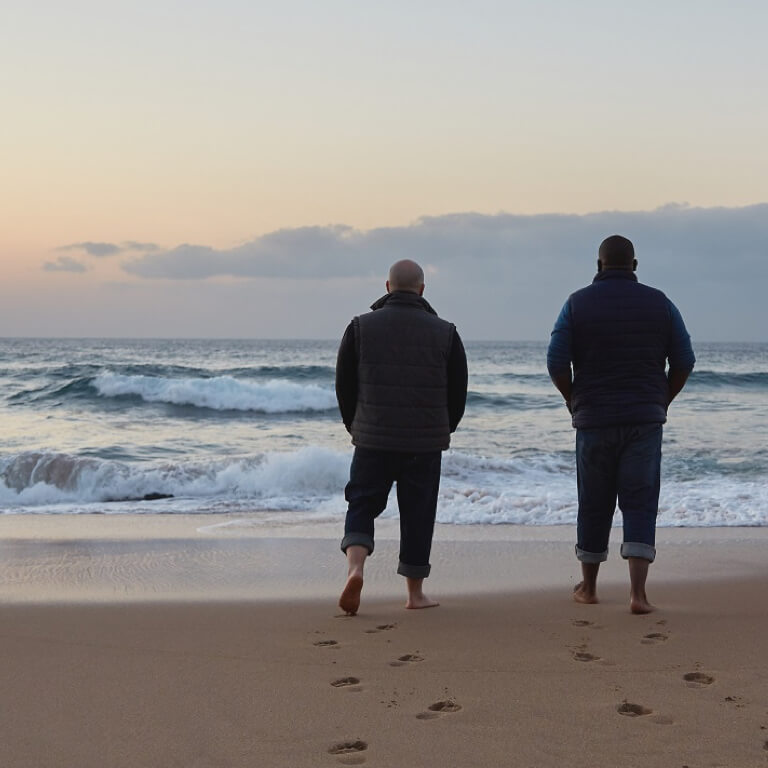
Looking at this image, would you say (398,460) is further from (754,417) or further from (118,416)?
(754,417)

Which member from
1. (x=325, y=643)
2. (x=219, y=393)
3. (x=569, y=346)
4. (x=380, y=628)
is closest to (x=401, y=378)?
(x=569, y=346)

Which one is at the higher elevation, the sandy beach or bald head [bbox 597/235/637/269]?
bald head [bbox 597/235/637/269]

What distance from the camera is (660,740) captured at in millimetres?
2754

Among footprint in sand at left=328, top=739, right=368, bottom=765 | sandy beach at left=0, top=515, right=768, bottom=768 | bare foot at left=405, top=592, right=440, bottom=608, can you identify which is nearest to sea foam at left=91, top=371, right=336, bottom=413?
sandy beach at left=0, top=515, right=768, bottom=768

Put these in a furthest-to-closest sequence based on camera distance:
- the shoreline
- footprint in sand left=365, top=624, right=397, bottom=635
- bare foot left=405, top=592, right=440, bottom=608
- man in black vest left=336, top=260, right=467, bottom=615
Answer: the shoreline, bare foot left=405, top=592, right=440, bottom=608, man in black vest left=336, top=260, right=467, bottom=615, footprint in sand left=365, top=624, right=397, bottom=635

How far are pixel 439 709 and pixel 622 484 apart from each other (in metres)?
1.93

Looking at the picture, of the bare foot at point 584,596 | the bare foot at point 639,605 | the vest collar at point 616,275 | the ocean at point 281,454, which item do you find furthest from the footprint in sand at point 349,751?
the ocean at point 281,454

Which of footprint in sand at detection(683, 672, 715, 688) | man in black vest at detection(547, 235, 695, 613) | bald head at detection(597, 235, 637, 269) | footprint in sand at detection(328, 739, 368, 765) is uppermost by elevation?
bald head at detection(597, 235, 637, 269)

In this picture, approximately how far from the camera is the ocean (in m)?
9.00

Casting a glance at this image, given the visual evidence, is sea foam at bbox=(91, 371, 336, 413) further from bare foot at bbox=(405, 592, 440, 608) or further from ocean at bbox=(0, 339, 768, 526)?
bare foot at bbox=(405, 592, 440, 608)

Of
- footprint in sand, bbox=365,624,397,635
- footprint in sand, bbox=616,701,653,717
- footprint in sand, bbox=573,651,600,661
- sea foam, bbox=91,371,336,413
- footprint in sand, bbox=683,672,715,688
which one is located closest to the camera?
footprint in sand, bbox=616,701,653,717

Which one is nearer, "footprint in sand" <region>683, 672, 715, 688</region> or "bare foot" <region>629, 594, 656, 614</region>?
"footprint in sand" <region>683, 672, 715, 688</region>

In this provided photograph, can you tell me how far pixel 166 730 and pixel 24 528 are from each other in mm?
5438

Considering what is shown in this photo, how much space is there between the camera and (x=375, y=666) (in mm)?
3568
